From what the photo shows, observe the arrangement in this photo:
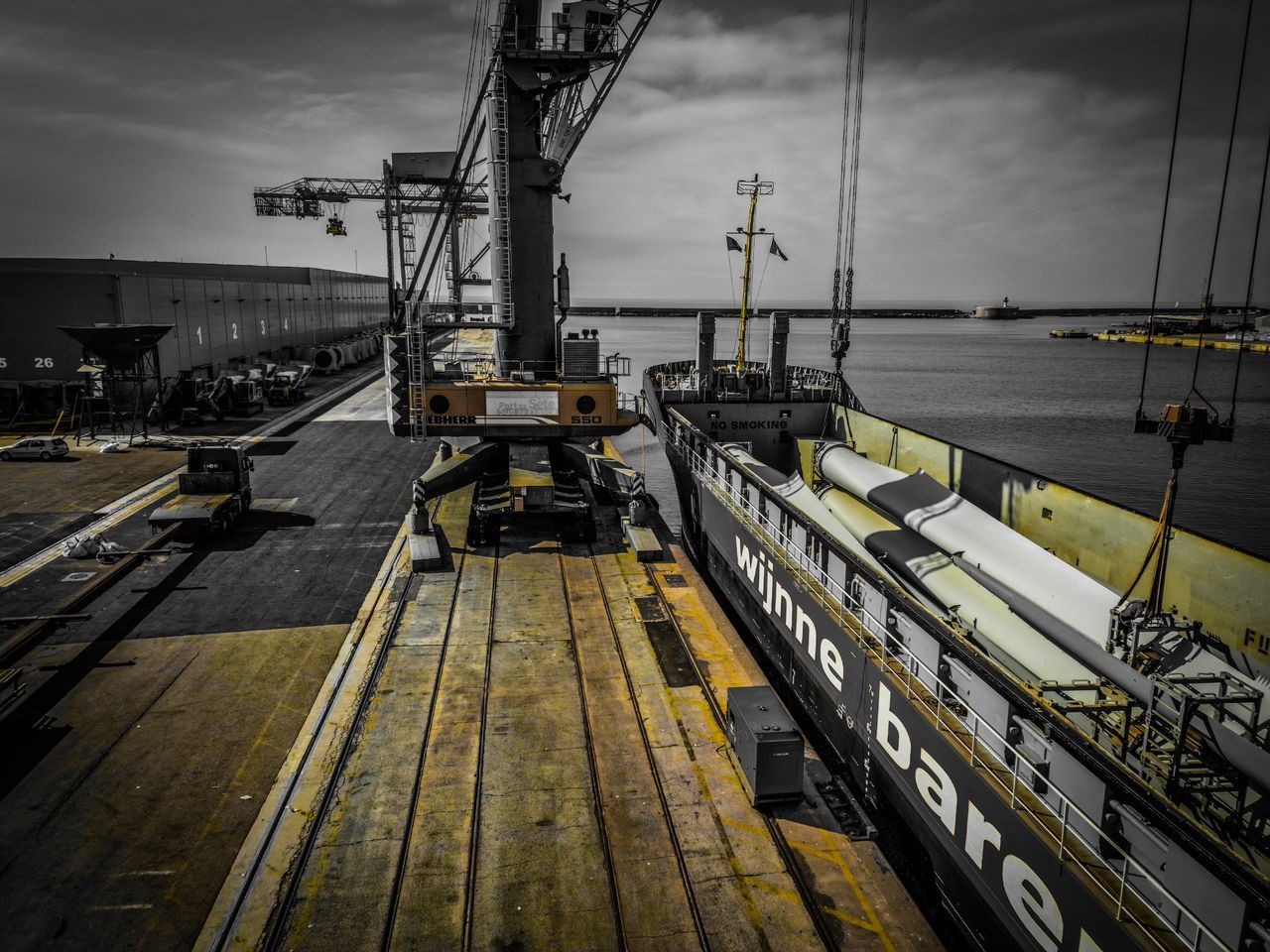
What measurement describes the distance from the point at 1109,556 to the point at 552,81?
59.6ft

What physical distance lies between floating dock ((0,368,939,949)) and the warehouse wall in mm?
28237

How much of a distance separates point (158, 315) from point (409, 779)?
1678 inches

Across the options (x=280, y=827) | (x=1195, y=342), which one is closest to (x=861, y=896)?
(x=280, y=827)

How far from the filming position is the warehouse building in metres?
37.4

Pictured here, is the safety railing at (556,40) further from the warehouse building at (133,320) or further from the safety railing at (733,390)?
the warehouse building at (133,320)

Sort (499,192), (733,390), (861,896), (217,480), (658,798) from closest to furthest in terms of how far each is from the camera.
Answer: (861,896) < (658,798) < (499,192) < (217,480) < (733,390)

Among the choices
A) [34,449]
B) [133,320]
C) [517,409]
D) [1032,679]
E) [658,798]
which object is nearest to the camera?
[658,798]

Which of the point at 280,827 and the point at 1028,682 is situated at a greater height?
the point at 1028,682

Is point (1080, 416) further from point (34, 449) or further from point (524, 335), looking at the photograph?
point (34, 449)

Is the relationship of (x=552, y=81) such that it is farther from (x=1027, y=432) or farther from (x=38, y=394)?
(x=1027, y=432)

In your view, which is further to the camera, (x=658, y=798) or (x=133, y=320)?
(x=133, y=320)

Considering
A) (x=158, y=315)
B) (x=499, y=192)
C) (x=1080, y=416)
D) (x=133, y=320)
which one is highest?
(x=499, y=192)

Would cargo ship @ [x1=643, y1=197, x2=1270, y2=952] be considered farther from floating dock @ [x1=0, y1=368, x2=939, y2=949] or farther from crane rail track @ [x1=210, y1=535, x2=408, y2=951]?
crane rail track @ [x1=210, y1=535, x2=408, y2=951]

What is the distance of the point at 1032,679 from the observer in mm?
11109
